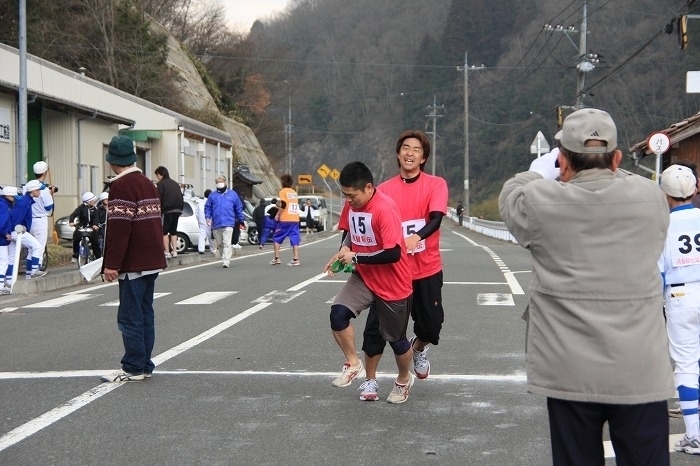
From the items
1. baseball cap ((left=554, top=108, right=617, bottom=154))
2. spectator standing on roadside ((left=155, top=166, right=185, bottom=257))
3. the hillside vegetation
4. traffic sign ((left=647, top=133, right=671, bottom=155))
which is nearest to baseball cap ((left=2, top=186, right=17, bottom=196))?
spectator standing on roadside ((left=155, top=166, right=185, bottom=257))

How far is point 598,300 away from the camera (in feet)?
11.4

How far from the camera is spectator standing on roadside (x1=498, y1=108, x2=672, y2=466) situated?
11.4ft

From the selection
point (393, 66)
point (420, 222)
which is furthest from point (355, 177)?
point (393, 66)

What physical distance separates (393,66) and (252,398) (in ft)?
330

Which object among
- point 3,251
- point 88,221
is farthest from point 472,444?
point 88,221

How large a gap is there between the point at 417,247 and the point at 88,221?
47.0ft

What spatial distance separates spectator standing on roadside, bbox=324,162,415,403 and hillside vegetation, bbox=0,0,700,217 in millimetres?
35347

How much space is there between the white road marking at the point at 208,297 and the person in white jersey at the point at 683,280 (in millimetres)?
8727

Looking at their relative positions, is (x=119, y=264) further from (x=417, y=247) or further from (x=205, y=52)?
(x=205, y=52)

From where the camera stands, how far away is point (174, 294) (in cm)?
1509

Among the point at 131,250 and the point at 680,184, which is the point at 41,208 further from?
the point at 680,184

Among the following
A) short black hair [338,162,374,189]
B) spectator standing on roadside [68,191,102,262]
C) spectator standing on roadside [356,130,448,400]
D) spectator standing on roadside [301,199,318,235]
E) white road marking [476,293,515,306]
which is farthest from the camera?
spectator standing on roadside [301,199,318,235]

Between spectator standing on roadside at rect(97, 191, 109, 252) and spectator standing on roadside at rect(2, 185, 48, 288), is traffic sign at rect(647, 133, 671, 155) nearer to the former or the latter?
spectator standing on roadside at rect(97, 191, 109, 252)

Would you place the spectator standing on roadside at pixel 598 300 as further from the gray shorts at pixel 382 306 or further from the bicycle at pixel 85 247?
the bicycle at pixel 85 247
